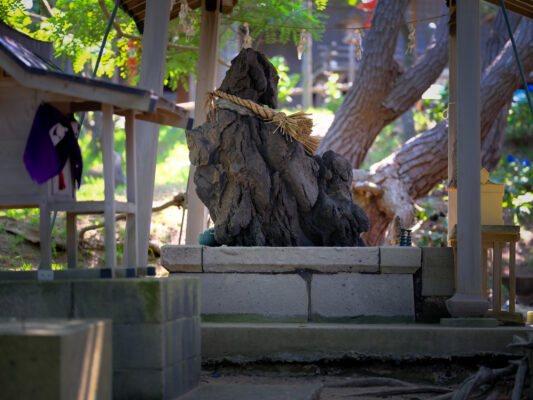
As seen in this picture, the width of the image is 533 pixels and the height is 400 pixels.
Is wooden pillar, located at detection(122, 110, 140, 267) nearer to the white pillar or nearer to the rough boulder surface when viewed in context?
the rough boulder surface

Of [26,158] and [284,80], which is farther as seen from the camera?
[284,80]

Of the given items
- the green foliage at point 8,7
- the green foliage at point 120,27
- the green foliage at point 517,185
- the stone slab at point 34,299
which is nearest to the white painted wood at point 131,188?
the stone slab at point 34,299

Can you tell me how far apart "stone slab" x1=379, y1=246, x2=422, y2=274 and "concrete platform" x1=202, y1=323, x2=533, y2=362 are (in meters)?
0.53

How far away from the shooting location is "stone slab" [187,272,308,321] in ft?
17.4

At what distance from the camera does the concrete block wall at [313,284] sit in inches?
207

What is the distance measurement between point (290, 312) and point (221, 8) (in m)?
4.18

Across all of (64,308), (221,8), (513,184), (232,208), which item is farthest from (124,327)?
(513,184)

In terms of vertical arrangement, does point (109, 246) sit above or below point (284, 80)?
below

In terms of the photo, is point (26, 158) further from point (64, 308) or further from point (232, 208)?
point (232, 208)

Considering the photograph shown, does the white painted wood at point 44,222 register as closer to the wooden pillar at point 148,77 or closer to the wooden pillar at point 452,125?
Result: the wooden pillar at point 148,77

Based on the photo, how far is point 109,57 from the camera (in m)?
10.5

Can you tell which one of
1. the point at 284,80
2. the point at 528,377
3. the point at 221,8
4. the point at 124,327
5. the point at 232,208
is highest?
the point at 284,80

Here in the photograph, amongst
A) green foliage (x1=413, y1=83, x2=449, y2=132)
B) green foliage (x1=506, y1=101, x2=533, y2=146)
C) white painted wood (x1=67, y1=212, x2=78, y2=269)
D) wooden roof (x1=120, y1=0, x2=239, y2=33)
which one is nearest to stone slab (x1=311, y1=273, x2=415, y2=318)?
white painted wood (x1=67, y1=212, x2=78, y2=269)

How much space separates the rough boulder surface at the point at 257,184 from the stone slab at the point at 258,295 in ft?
1.57
